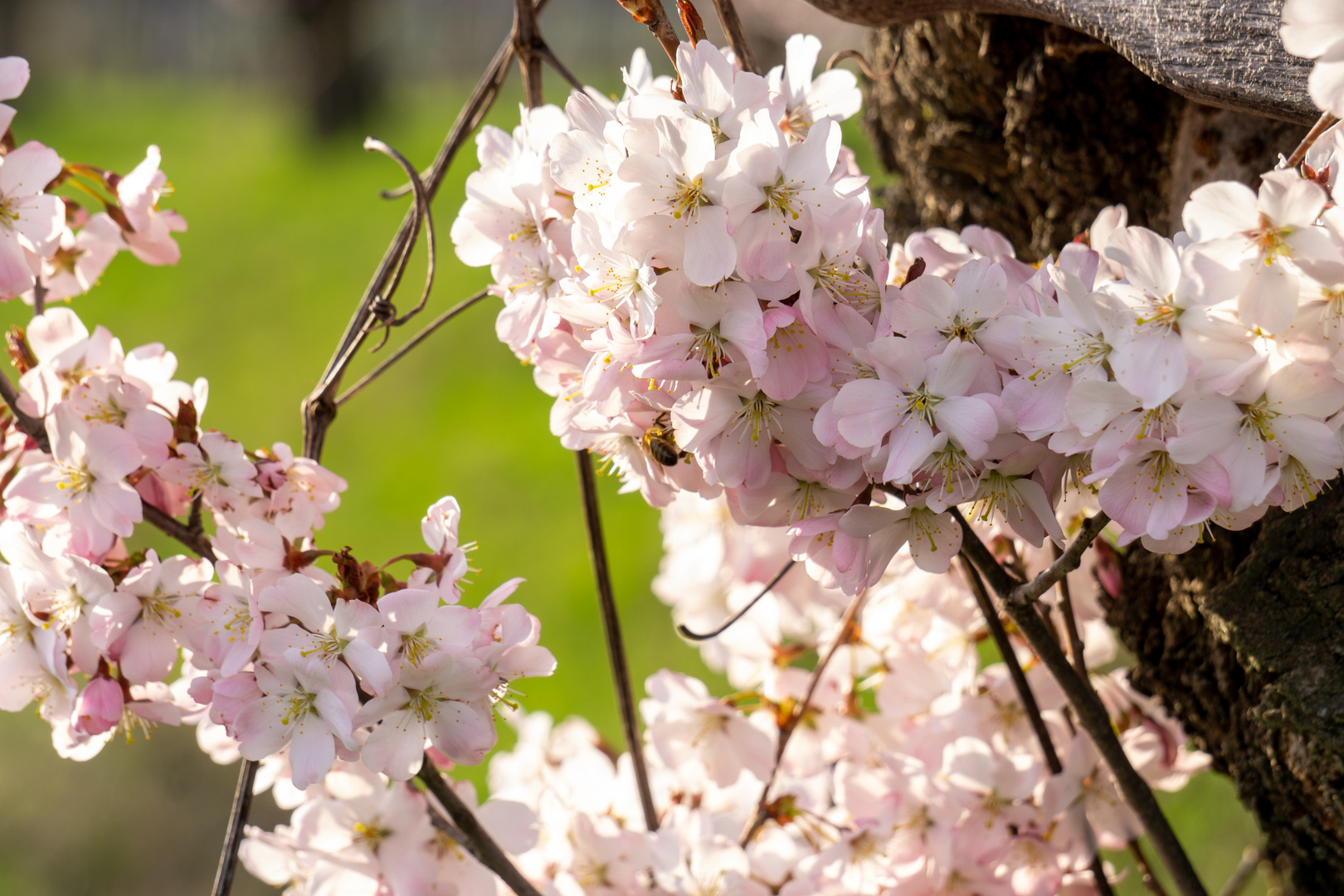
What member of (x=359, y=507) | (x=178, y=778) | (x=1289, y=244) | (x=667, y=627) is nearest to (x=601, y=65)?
(x=359, y=507)

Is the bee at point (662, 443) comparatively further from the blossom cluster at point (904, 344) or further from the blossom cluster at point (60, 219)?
the blossom cluster at point (60, 219)

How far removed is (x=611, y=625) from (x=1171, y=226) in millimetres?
528

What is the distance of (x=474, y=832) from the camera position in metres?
0.63

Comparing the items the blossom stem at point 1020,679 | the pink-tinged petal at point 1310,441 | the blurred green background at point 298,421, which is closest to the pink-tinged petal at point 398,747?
the blurred green background at point 298,421

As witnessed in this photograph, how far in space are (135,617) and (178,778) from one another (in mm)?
1719

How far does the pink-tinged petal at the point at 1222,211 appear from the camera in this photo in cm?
42

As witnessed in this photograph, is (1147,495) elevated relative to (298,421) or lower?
lower

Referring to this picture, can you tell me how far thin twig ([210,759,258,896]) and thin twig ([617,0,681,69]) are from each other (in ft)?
1.54

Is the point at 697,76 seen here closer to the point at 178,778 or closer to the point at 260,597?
the point at 260,597

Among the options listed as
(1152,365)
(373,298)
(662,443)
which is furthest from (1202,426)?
(373,298)

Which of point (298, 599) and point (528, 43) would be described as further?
point (528, 43)

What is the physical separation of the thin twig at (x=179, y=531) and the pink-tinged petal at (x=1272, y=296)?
0.58 meters

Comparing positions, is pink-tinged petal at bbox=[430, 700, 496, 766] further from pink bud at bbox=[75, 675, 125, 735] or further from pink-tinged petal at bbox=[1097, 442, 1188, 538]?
pink-tinged petal at bbox=[1097, 442, 1188, 538]

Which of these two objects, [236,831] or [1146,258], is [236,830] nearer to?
[236,831]
